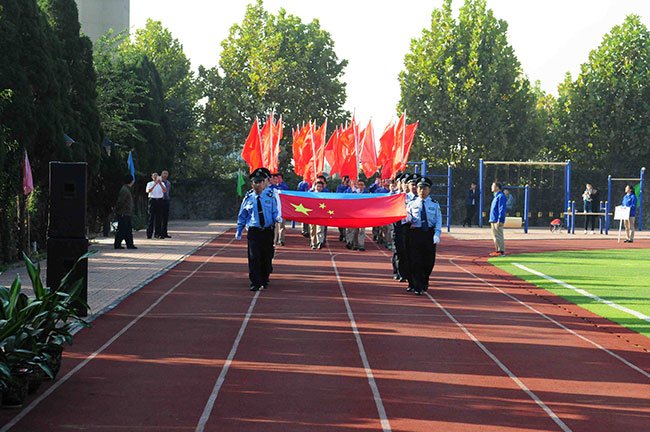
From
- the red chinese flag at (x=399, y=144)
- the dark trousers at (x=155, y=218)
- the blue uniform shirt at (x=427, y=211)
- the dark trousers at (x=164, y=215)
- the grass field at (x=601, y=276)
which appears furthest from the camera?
the red chinese flag at (x=399, y=144)

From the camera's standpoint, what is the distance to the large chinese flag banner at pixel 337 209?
20.4m

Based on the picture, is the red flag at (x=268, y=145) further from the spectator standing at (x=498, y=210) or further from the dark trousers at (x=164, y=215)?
the spectator standing at (x=498, y=210)

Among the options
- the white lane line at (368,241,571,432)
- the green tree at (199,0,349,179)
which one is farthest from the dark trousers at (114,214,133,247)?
the green tree at (199,0,349,179)

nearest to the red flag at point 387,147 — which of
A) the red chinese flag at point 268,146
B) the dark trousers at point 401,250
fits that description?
the red chinese flag at point 268,146

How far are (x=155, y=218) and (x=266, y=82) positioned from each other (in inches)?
1105

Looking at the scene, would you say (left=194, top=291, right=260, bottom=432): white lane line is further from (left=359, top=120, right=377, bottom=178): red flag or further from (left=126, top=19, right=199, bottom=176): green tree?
(left=126, top=19, right=199, bottom=176): green tree

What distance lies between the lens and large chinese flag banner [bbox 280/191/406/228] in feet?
66.9

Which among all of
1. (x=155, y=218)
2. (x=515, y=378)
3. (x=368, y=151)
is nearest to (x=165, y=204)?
(x=155, y=218)

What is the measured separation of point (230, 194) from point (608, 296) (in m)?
33.8

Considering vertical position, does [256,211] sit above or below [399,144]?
below

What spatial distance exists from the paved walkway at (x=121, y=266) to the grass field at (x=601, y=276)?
7.29 meters

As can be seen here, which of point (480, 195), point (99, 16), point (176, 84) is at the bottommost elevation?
point (480, 195)

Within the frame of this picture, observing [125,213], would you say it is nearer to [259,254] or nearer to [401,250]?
[259,254]

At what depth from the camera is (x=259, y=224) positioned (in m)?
14.2
